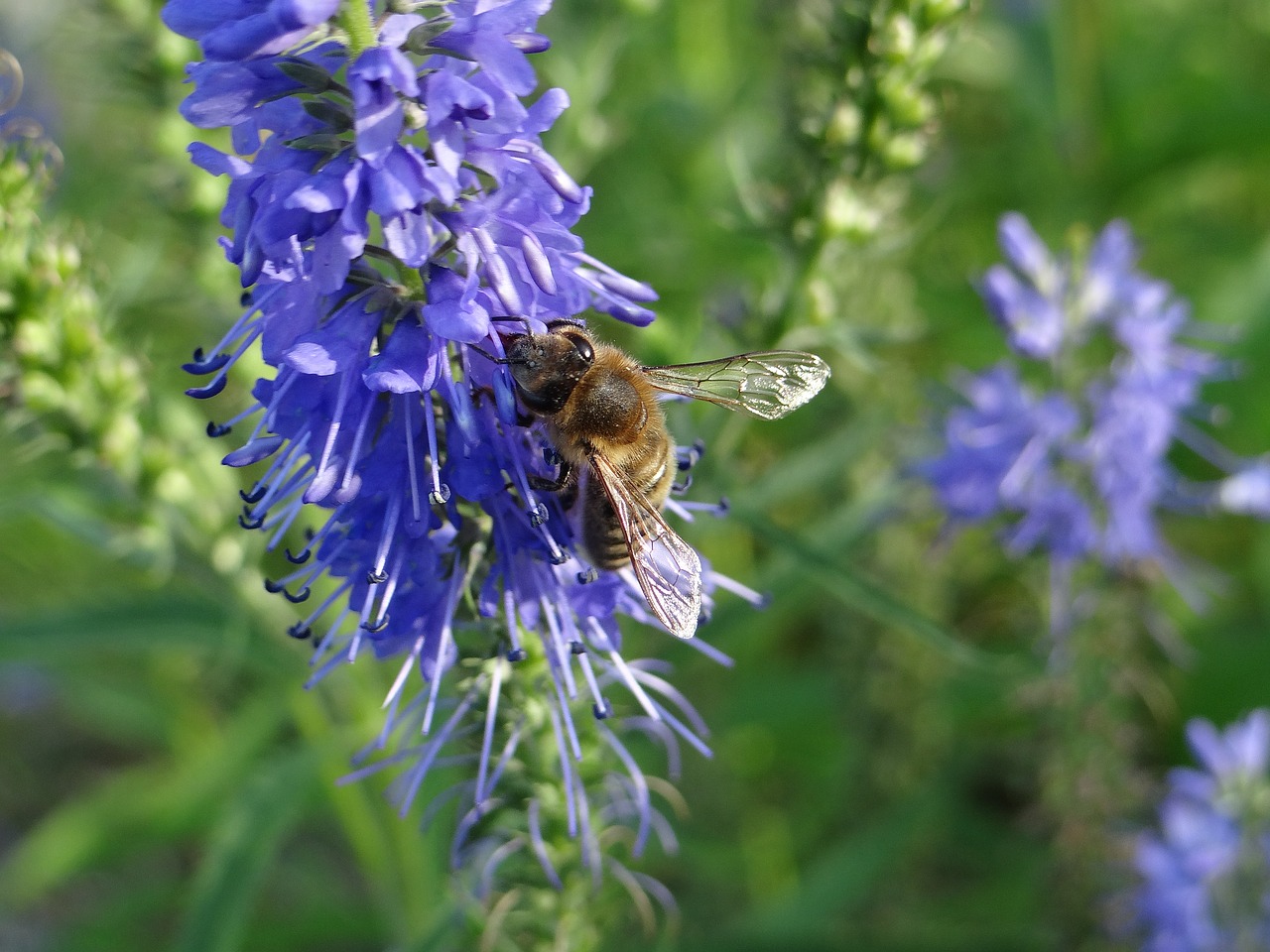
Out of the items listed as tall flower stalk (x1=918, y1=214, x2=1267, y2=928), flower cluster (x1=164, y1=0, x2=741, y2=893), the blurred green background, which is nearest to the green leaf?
the blurred green background

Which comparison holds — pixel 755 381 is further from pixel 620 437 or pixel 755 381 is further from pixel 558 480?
pixel 558 480

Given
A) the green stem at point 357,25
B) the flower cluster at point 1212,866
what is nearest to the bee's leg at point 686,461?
the green stem at point 357,25

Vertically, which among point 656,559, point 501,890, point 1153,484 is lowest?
point 501,890

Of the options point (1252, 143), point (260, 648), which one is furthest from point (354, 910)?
point (1252, 143)

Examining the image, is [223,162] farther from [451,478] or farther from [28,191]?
[28,191]

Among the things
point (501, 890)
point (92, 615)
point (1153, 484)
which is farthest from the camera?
point (1153, 484)

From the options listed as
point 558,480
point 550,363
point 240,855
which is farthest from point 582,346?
point 240,855

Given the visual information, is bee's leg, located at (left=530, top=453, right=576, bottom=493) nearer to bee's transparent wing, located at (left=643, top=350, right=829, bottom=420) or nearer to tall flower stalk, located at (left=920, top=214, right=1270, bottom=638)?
bee's transparent wing, located at (left=643, top=350, right=829, bottom=420)

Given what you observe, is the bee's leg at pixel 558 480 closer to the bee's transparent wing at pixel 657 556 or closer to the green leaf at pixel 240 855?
the bee's transparent wing at pixel 657 556

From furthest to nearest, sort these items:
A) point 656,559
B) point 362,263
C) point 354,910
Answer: point 354,910 < point 656,559 < point 362,263
